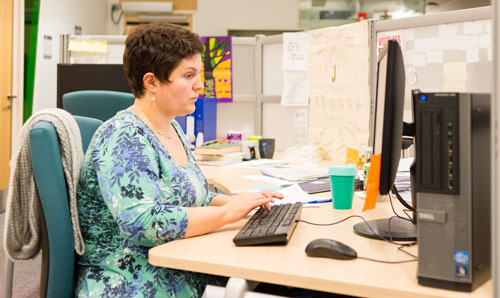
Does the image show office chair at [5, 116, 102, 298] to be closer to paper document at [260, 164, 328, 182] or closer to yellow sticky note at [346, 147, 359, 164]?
paper document at [260, 164, 328, 182]

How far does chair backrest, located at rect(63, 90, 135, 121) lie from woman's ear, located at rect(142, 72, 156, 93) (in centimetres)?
106

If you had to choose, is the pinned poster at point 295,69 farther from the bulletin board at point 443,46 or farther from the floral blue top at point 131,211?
the floral blue top at point 131,211

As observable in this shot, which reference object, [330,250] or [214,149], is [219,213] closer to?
[330,250]

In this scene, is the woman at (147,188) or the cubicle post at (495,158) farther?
the woman at (147,188)

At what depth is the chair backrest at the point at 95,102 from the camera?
2.29m

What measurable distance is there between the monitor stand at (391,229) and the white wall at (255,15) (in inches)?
217

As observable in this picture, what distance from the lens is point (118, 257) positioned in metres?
1.19

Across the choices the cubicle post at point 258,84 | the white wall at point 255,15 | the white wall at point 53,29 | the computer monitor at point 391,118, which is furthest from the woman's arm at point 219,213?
the white wall at point 255,15

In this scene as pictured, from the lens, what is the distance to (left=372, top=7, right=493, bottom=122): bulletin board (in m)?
1.80

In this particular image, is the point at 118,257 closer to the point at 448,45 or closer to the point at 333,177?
the point at 333,177

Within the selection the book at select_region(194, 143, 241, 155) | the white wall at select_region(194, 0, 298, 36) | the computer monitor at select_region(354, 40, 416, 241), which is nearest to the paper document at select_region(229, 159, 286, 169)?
the book at select_region(194, 143, 241, 155)

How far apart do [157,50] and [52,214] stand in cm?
47

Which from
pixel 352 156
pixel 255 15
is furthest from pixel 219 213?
pixel 255 15

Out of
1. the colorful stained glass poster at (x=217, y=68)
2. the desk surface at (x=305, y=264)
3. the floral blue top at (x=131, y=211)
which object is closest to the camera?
the desk surface at (x=305, y=264)
